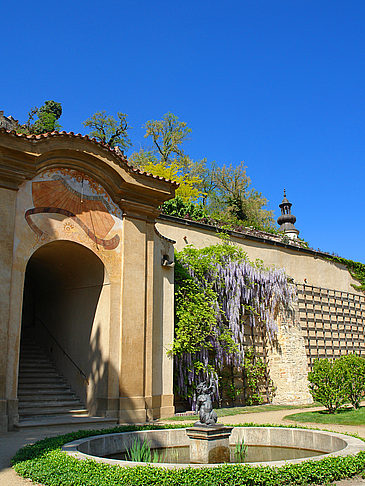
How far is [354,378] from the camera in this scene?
1277cm

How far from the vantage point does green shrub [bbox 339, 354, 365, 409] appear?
41.0ft

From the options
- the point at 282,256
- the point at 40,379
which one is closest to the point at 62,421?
the point at 40,379

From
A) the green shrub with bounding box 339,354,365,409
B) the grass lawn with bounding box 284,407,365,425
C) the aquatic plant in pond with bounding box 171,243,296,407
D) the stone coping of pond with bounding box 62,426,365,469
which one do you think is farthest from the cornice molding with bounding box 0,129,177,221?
the green shrub with bounding box 339,354,365,409

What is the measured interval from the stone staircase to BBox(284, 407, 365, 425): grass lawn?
14.0ft

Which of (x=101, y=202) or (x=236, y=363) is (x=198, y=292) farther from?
(x=101, y=202)

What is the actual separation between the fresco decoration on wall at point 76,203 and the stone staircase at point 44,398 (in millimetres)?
3686

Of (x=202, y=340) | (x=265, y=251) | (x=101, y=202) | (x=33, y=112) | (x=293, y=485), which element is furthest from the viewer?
(x=33, y=112)

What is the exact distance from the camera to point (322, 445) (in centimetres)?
719

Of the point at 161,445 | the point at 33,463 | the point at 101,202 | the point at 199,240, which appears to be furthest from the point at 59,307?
the point at 33,463

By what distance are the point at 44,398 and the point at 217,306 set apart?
5.48 metres

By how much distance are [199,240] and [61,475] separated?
11728 mm

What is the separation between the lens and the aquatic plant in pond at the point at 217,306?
44.0 feet

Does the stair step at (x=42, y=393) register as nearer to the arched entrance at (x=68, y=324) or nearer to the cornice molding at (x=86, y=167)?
the arched entrance at (x=68, y=324)

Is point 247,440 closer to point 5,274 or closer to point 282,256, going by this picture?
point 5,274
